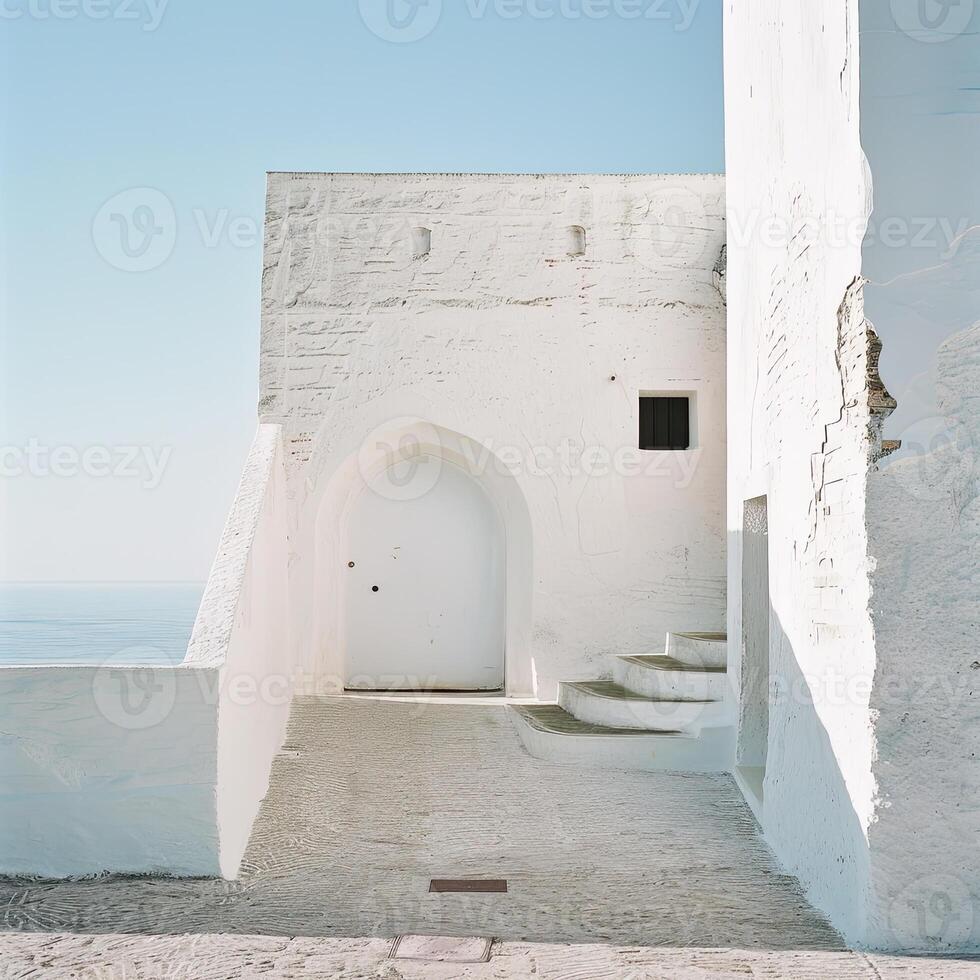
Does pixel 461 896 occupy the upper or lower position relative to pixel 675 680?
lower

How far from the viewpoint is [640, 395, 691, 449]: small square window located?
849 centimetres

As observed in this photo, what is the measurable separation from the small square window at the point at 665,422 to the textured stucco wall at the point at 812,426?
2548 mm

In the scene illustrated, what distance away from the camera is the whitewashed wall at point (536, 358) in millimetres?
8148

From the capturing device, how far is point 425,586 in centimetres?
872

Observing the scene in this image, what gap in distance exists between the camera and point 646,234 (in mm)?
8367

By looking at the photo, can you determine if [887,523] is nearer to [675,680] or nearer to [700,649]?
[675,680]

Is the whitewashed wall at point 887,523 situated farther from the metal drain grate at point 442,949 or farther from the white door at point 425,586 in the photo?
the white door at point 425,586

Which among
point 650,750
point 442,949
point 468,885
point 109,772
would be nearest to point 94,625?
point 650,750

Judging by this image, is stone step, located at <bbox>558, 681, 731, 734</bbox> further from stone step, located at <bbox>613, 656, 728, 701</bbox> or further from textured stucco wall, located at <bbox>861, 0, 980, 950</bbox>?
textured stucco wall, located at <bbox>861, 0, 980, 950</bbox>

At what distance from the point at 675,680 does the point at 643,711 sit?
0.28m

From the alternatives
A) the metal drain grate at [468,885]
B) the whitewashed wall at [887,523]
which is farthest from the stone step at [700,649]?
the metal drain grate at [468,885]

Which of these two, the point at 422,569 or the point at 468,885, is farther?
the point at 422,569

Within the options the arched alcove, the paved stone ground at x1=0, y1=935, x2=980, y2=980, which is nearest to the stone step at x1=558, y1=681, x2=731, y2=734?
the arched alcove

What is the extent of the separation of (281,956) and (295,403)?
16.9 feet
